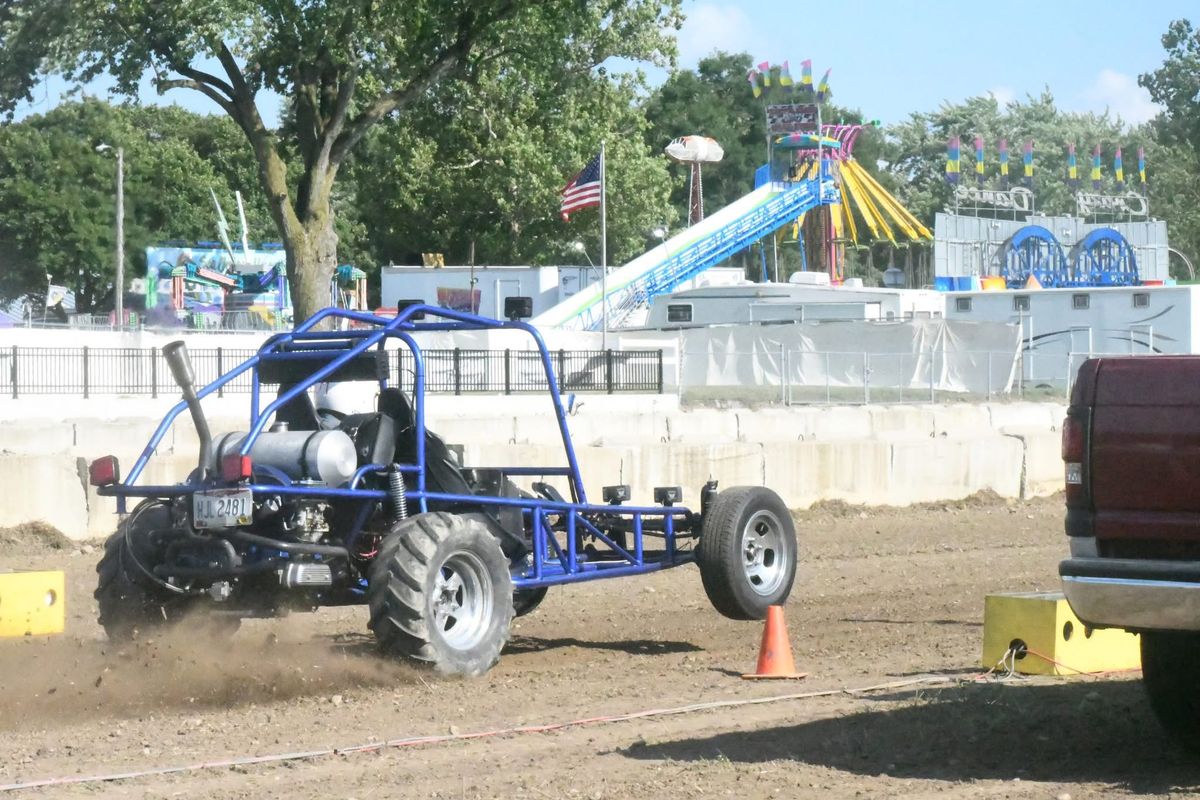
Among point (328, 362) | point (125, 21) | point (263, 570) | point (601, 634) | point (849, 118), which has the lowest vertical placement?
point (601, 634)

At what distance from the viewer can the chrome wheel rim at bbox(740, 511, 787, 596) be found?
10367mm

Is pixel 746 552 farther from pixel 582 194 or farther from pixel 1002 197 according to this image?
pixel 1002 197

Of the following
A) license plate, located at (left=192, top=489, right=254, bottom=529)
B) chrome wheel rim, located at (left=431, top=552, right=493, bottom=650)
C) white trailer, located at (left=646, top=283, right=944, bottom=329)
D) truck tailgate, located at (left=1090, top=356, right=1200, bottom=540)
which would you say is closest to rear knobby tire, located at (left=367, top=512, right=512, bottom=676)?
chrome wheel rim, located at (left=431, top=552, right=493, bottom=650)

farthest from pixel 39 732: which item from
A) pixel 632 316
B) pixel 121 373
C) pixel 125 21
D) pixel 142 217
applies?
pixel 142 217

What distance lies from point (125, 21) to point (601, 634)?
18.1 m

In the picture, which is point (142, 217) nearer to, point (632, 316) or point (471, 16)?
point (632, 316)

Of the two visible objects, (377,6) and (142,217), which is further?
(142,217)

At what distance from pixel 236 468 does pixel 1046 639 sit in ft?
14.7

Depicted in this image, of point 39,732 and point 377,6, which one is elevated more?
point 377,6

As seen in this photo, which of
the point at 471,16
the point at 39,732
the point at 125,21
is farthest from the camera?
the point at 471,16

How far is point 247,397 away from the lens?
28.9 m

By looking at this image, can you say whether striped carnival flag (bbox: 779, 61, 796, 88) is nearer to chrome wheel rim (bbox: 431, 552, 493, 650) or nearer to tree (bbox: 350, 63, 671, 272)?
tree (bbox: 350, 63, 671, 272)

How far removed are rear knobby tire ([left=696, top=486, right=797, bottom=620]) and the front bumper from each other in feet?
13.8

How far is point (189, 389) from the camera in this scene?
820 centimetres
